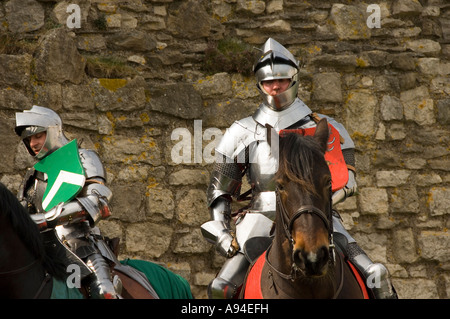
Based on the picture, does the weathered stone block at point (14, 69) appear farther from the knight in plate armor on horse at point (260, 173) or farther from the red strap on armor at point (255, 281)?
Result: the red strap on armor at point (255, 281)

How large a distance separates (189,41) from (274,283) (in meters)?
3.36

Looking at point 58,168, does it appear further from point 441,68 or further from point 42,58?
point 441,68

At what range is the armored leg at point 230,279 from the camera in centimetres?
379

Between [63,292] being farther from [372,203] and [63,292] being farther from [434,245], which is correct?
[434,245]

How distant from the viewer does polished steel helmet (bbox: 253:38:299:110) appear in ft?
14.1

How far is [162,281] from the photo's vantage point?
181 inches

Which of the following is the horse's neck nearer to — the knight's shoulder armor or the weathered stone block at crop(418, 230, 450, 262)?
the knight's shoulder armor

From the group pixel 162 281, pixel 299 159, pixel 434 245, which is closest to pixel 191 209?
pixel 162 281

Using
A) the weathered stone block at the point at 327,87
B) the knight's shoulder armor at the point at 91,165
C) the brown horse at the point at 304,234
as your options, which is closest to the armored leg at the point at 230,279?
the brown horse at the point at 304,234

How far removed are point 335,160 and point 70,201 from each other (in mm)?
1493

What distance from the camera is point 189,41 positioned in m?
6.21

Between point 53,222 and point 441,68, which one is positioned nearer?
point 53,222

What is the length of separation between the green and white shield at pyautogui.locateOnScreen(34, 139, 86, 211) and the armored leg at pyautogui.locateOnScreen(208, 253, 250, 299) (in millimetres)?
962
